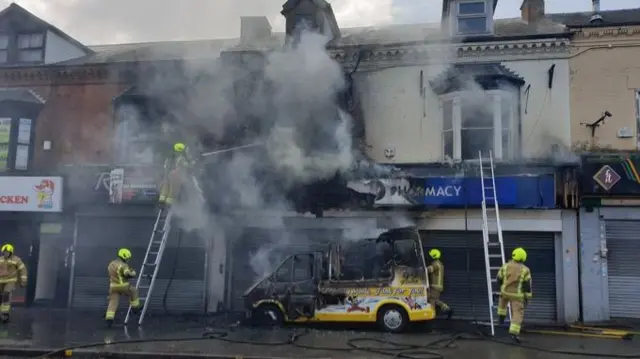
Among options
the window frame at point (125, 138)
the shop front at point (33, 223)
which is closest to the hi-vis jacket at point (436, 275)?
the window frame at point (125, 138)

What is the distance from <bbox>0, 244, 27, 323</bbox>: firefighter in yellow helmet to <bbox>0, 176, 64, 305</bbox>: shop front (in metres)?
2.28

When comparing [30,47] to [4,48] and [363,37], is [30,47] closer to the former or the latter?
[4,48]

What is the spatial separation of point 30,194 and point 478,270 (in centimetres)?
1127

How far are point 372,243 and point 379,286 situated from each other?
1.32 metres

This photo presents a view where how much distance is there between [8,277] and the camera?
440 inches

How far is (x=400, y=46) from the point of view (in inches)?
509

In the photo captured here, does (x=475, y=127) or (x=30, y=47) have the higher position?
(x=30, y=47)

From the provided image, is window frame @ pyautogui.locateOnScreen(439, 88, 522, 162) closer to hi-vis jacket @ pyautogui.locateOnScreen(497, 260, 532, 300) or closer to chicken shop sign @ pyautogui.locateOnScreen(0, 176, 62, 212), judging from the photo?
hi-vis jacket @ pyautogui.locateOnScreen(497, 260, 532, 300)

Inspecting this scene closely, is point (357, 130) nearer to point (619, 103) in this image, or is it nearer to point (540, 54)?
point (540, 54)

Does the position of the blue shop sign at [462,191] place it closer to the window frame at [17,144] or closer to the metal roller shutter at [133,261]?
the metal roller shutter at [133,261]

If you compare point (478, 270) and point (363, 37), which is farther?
point (363, 37)

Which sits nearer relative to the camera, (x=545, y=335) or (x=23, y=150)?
(x=545, y=335)

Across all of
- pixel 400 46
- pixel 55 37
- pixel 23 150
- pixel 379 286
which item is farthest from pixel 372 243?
pixel 55 37

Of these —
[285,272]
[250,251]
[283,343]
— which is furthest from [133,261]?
[283,343]
